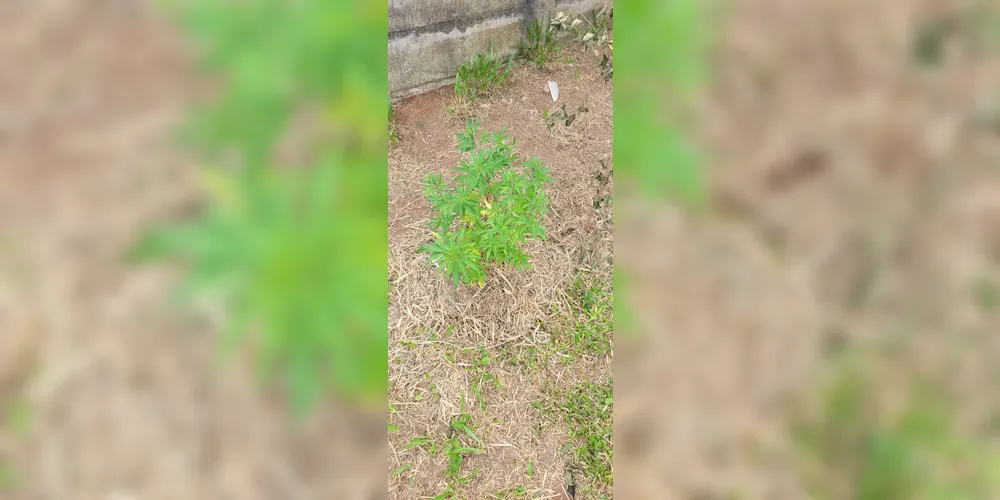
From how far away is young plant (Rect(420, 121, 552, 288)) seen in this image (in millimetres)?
607

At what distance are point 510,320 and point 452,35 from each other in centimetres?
35
